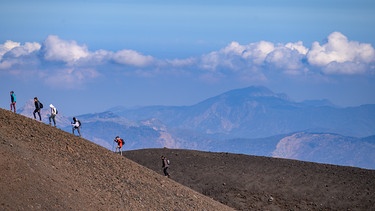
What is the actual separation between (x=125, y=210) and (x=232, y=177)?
926 inches

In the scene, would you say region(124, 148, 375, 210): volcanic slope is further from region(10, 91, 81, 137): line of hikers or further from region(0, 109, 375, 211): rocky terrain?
region(10, 91, 81, 137): line of hikers

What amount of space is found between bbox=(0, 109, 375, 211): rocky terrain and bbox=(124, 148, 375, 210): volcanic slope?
74mm

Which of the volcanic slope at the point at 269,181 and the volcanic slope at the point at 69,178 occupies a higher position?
the volcanic slope at the point at 269,181

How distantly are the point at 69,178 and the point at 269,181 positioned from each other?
25.2 meters

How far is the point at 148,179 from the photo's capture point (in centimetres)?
4516

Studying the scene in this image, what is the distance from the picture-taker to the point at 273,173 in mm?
62688

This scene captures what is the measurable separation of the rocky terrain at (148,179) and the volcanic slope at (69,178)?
0.05 metres

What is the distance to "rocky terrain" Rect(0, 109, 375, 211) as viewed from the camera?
1421 inches

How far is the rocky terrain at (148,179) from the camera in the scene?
36.1 metres

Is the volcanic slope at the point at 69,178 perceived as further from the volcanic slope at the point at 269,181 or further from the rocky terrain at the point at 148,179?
the volcanic slope at the point at 269,181

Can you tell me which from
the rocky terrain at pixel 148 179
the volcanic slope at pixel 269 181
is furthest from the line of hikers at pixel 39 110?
the volcanic slope at pixel 269 181

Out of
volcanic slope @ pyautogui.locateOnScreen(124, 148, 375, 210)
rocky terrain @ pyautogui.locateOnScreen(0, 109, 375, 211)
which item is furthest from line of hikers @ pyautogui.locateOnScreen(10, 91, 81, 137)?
volcanic slope @ pyautogui.locateOnScreen(124, 148, 375, 210)

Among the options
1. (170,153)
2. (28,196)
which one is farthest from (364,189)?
(28,196)

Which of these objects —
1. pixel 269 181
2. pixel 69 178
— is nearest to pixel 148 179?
pixel 69 178
